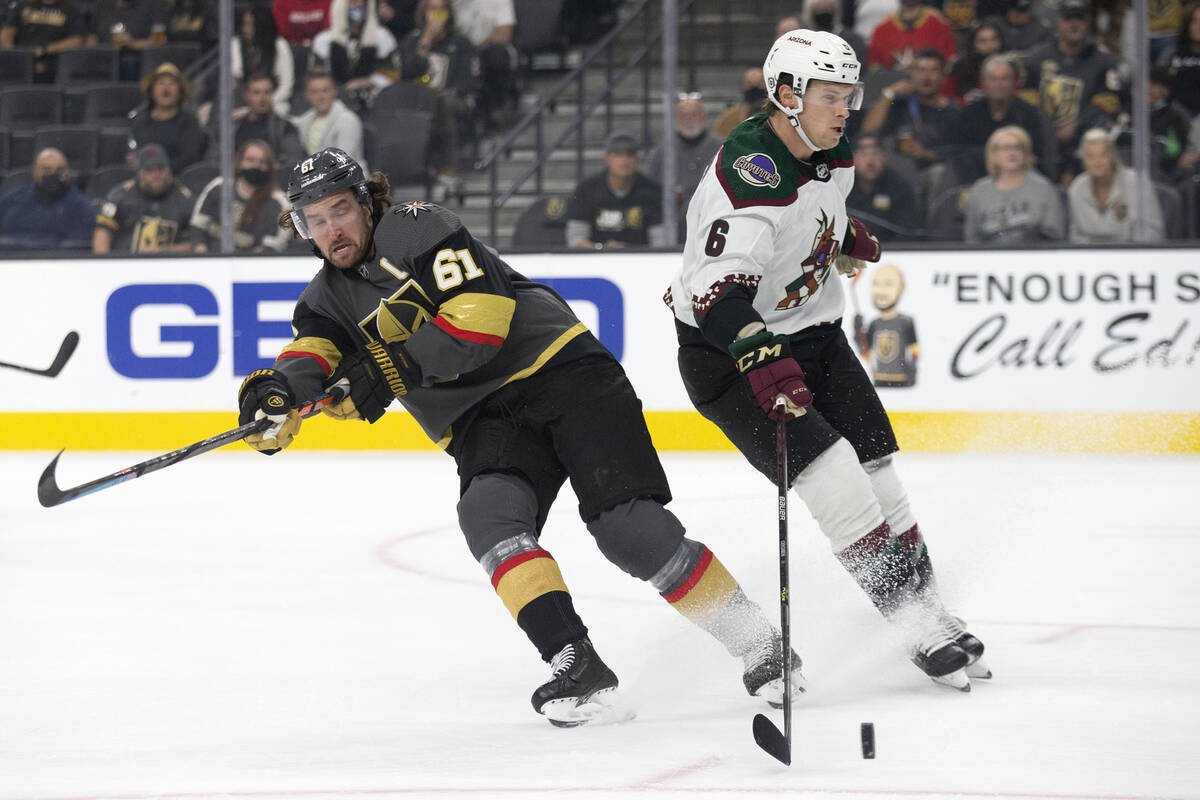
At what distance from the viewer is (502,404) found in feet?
9.18

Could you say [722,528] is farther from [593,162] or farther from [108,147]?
[108,147]

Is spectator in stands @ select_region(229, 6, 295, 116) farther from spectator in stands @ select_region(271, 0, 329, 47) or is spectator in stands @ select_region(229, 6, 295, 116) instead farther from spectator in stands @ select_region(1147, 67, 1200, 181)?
spectator in stands @ select_region(1147, 67, 1200, 181)

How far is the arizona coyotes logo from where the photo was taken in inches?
107

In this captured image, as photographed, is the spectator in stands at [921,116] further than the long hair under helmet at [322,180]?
Yes

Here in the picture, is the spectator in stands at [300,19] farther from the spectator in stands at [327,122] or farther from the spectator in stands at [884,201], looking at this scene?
the spectator in stands at [884,201]

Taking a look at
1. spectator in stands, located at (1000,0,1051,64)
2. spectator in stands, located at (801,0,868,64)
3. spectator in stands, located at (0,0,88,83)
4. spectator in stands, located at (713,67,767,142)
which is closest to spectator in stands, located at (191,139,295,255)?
Result: spectator in stands, located at (0,0,88,83)

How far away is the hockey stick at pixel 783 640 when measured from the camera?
92.6 inches

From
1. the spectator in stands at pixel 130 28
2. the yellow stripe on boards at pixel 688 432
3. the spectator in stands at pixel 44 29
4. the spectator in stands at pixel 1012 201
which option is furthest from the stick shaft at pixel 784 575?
the spectator in stands at pixel 44 29

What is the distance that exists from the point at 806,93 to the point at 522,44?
175 inches

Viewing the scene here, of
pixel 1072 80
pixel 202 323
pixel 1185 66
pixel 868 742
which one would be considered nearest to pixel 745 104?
pixel 1072 80

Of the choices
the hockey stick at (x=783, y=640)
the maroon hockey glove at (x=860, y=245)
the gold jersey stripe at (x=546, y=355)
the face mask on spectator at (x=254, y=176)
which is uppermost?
the maroon hockey glove at (x=860, y=245)

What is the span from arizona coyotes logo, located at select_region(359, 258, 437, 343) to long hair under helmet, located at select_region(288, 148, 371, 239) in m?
0.14

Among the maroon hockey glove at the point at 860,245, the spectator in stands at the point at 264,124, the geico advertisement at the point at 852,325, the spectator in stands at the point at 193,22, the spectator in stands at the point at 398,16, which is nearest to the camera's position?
the maroon hockey glove at the point at 860,245

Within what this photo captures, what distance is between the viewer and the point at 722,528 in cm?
475
